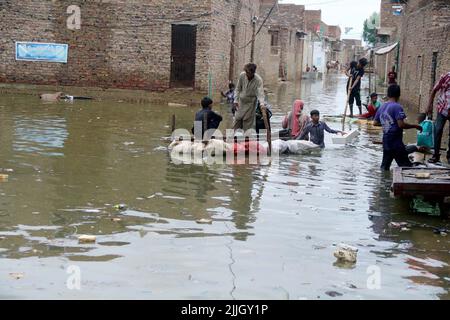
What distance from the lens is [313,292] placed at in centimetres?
490

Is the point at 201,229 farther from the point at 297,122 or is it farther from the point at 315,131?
the point at 297,122

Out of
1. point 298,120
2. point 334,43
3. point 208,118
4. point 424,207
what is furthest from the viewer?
point 334,43

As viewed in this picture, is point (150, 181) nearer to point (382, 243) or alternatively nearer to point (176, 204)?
point (176, 204)

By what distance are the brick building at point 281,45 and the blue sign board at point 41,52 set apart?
1362 centimetres

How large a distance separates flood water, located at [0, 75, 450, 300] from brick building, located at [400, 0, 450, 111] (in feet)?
22.9

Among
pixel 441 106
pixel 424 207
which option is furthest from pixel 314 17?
pixel 424 207

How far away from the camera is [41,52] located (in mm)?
23656

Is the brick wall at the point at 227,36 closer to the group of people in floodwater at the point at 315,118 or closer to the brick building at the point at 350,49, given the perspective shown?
the group of people in floodwater at the point at 315,118

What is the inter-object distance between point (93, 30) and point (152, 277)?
19446 millimetres

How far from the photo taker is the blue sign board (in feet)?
77.4

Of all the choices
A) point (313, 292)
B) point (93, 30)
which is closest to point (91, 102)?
point (93, 30)

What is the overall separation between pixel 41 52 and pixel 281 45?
2461 cm

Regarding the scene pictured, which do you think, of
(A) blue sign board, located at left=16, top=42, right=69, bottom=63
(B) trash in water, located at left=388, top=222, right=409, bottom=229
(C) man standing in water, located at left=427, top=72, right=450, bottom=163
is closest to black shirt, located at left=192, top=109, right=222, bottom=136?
(C) man standing in water, located at left=427, top=72, right=450, bottom=163

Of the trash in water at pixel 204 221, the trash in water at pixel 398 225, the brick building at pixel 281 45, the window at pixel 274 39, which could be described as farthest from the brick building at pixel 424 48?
the window at pixel 274 39
